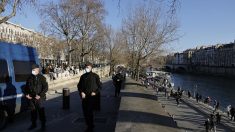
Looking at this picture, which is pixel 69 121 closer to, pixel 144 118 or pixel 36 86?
pixel 36 86

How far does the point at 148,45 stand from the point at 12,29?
61617 millimetres

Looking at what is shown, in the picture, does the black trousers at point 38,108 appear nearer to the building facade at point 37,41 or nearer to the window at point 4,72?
the window at point 4,72

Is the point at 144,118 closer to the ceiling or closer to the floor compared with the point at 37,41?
closer to the floor

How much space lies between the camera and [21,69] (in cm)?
1462

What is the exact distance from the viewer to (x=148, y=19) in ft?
183

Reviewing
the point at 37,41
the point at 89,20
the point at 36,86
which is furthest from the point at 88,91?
the point at 37,41

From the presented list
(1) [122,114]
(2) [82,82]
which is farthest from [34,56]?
(1) [122,114]

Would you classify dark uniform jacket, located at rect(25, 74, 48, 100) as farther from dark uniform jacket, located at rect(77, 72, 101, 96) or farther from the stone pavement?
dark uniform jacket, located at rect(77, 72, 101, 96)

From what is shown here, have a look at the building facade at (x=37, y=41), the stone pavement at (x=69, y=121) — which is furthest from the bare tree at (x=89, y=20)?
the stone pavement at (x=69, y=121)

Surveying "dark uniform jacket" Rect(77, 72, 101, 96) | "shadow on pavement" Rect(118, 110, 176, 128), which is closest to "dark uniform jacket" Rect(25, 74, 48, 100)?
"dark uniform jacket" Rect(77, 72, 101, 96)

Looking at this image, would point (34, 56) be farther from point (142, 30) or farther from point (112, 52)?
point (112, 52)

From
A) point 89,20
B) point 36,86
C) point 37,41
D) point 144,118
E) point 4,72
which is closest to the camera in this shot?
point 144,118

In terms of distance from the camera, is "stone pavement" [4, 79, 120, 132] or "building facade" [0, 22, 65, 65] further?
"building facade" [0, 22, 65, 65]

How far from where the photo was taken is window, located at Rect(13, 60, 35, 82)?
1417 centimetres
